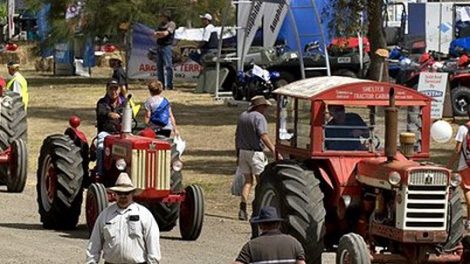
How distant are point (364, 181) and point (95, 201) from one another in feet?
11.1

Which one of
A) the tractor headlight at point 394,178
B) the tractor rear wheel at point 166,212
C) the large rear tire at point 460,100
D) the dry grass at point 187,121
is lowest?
the dry grass at point 187,121

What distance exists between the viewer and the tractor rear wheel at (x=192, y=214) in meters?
15.6

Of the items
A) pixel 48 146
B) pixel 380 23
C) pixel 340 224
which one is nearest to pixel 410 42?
pixel 380 23

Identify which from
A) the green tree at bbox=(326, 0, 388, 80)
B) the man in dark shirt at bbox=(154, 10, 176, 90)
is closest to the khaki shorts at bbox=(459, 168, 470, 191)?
the green tree at bbox=(326, 0, 388, 80)

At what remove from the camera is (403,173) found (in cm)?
1223

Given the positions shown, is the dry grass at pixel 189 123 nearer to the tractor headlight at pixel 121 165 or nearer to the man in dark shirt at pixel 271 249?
the tractor headlight at pixel 121 165

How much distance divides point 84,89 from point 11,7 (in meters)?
22.7

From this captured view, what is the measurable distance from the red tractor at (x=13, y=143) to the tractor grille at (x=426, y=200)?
874cm

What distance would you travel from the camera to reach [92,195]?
49.3 feet

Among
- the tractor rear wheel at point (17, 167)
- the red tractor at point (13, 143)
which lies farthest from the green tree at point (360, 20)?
the tractor rear wheel at point (17, 167)

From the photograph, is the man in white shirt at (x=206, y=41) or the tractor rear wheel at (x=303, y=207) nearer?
the tractor rear wheel at (x=303, y=207)

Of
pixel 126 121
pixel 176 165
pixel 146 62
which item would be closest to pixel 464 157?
pixel 176 165

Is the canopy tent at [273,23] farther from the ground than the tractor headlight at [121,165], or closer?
farther from the ground

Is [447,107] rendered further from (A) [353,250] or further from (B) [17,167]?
(A) [353,250]
